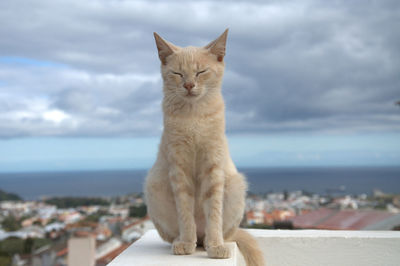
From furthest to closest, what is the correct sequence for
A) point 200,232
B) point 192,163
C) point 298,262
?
point 298,262 < point 200,232 < point 192,163

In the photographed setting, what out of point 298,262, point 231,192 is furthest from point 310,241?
point 231,192

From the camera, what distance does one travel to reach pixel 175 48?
181cm

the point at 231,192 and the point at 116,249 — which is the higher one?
the point at 231,192

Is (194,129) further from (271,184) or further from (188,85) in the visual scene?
(271,184)

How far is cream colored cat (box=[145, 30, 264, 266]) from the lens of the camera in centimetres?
172

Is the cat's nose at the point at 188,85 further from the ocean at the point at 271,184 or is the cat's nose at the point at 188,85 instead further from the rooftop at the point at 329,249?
the rooftop at the point at 329,249

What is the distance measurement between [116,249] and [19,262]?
5.48 ft

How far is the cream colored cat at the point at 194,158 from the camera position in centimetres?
172

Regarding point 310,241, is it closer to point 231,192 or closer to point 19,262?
point 231,192

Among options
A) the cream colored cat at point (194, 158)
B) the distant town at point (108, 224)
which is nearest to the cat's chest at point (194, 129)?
the cream colored cat at point (194, 158)

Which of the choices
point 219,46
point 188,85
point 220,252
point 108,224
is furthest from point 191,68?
point 108,224

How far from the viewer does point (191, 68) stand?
5.58 feet

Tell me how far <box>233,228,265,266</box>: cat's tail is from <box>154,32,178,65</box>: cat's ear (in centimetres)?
101

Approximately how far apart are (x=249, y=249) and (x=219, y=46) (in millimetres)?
1072
